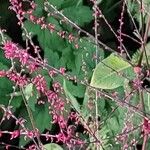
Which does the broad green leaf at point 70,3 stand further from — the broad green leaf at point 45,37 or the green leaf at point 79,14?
the broad green leaf at point 45,37

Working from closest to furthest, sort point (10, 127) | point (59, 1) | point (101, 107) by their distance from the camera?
point (101, 107)
point (59, 1)
point (10, 127)

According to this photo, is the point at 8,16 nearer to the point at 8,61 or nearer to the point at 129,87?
the point at 8,61

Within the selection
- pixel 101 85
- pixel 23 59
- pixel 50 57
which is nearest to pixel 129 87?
pixel 101 85

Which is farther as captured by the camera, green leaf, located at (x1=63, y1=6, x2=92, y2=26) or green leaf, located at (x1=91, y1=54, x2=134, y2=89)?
green leaf, located at (x1=63, y1=6, x2=92, y2=26)

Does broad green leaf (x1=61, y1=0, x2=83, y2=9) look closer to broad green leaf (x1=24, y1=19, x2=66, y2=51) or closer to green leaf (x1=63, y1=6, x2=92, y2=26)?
green leaf (x1=63, y1=6, x2=92, y2=26)

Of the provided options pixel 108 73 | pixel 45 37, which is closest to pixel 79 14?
pixel 45 37

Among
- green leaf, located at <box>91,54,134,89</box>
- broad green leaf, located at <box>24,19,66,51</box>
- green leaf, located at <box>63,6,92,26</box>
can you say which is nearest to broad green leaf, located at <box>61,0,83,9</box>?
green leaf, located at <box>63,6,92,26</box>

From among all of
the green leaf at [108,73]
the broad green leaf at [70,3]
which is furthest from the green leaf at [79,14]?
the green leaf at [108,73]

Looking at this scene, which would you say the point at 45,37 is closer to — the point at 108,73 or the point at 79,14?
the point at 79,14
